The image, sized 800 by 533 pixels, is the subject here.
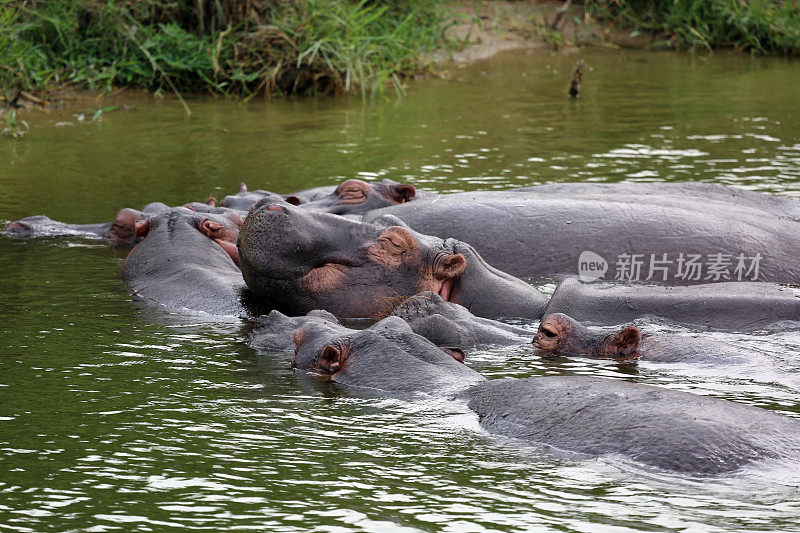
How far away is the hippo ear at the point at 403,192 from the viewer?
26.2 ft

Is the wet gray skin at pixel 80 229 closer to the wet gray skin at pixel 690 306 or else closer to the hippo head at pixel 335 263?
the hippo head at pixel 335 263

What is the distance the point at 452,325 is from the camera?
5711mm

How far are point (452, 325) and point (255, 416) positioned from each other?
119 centimetres

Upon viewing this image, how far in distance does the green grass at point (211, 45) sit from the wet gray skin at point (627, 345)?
8.63 metres

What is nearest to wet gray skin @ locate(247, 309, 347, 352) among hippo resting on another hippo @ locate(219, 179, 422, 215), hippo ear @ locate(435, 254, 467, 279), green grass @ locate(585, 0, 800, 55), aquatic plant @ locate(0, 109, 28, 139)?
hippo ear @ locate(435, 254, 467, 279)

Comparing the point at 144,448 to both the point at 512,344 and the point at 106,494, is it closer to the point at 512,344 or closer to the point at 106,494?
the point at 106,494

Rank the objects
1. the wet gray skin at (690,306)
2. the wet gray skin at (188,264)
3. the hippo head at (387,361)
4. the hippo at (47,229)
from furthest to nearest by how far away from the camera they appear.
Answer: the hippo at (47,229) < the wet gray skin at (188,264) < the wet gray skin at (690,306) < the hippo head at (387,361)

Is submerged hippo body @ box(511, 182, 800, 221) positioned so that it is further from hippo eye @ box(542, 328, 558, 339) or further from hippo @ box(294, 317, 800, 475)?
hippo @ box(294, 317, 800, 475)

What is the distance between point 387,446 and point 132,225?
4078 millimetres

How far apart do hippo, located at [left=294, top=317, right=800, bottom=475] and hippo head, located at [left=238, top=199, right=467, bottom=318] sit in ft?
2.82

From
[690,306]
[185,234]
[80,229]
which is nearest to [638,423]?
[690,306]

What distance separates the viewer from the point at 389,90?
51.4ft

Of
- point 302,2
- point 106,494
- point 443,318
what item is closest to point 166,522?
point 106,494

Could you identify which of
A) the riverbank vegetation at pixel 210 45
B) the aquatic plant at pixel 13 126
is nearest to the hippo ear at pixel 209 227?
the aquatic plant at pixel 13 126
